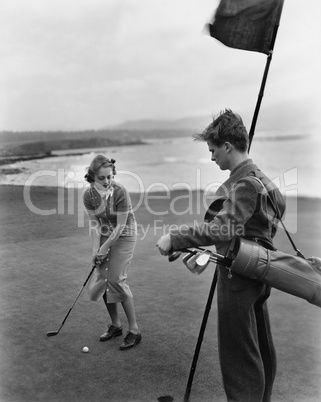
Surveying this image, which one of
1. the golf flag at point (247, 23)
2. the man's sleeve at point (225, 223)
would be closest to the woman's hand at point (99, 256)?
the man's sleeve at point (225, 223)

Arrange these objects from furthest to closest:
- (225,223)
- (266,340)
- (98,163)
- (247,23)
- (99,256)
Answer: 1. (99,256)
2. (98,163)
3. (247,23)
4. (266,340)
5. (225,223)

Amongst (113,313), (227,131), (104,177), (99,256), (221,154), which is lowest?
(113,313)

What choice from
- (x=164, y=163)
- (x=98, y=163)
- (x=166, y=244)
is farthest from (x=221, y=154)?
(x=164, y=163)

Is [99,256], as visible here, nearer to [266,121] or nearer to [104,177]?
[104,177]

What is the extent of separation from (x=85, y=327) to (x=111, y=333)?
20 cm

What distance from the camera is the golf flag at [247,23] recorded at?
246 centimetres

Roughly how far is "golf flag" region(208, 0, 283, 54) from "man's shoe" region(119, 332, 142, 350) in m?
1.99

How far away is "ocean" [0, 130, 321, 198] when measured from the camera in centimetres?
335

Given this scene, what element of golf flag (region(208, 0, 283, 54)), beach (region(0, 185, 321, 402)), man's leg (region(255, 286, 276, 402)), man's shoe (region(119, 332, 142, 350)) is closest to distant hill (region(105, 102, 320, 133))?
beach (region(0, 185, 321, 402))

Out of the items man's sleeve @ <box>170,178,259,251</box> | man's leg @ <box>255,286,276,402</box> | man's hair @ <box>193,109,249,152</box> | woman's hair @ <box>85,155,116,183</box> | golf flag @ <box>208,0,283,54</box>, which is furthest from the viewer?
woman's hair @ <box>85,155,116,183</box>

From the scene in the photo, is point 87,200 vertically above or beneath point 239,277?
above

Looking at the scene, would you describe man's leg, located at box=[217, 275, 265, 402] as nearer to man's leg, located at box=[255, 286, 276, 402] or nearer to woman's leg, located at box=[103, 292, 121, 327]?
man's leg, located at box=[255, 286, 276, 402]

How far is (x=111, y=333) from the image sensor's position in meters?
3.14

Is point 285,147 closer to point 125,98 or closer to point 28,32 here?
point 125,98
